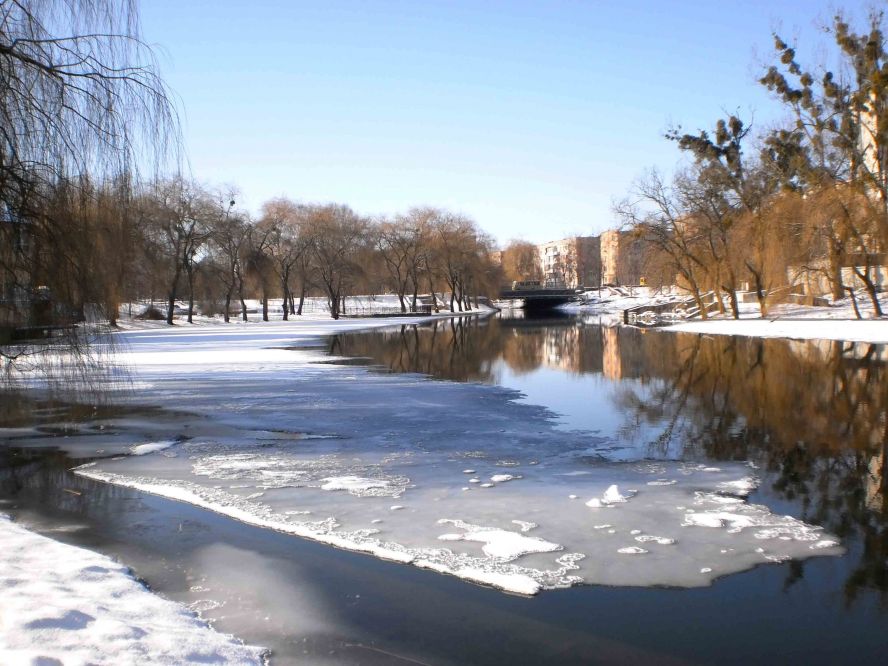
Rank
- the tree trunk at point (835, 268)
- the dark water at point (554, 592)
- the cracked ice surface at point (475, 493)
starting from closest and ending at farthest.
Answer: the dark water at point (554, 592), the cracked ice surface at point (475, 493), the tree trunk at point (835, 268)

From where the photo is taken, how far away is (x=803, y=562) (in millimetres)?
5887

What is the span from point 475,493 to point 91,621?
14.0ft

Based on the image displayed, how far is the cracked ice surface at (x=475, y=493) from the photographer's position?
6.09m

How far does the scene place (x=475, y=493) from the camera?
26.1 ft

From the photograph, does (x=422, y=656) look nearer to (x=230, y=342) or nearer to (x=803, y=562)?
(x=803, y=562)

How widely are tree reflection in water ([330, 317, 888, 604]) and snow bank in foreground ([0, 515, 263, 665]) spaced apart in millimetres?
4170

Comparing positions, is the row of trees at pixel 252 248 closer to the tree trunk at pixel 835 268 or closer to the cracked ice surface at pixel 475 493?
the cracked ice surface at pixel 475 493

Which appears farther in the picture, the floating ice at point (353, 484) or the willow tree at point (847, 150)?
the willow tree at point (847, 150)

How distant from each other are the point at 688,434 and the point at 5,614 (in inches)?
371

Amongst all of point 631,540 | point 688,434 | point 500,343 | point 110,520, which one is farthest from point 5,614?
point 500,343

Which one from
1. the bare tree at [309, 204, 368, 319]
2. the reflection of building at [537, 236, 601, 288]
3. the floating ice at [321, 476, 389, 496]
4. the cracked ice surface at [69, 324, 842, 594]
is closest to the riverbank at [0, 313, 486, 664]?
the cracked ice surface at [69, 324, 842, 594]

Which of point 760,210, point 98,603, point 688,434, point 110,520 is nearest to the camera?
point 98,603

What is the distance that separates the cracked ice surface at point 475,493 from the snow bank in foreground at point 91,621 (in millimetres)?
1885

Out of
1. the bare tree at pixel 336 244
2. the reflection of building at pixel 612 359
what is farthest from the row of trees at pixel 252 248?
the reflection of building at pixel 612 359
